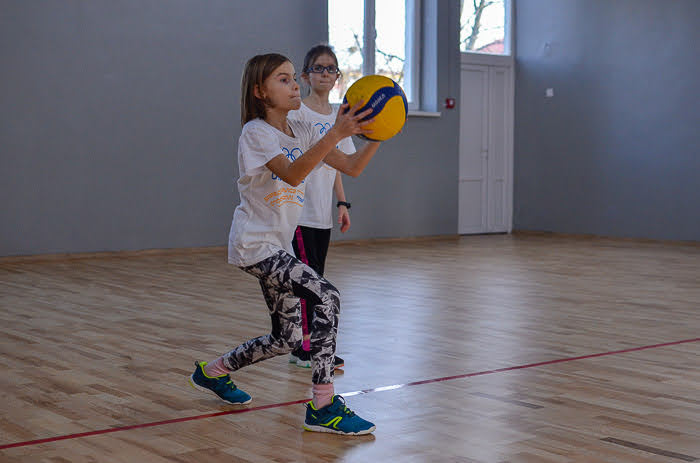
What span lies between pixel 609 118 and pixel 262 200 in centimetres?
894

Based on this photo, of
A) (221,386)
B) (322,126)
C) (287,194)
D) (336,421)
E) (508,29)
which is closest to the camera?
(336,421)

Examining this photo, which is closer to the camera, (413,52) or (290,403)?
(290,403)

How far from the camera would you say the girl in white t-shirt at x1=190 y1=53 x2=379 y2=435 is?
262cm

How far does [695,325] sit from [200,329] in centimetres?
259

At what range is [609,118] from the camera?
10.9m

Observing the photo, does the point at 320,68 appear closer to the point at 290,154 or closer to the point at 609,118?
the point at 290,154

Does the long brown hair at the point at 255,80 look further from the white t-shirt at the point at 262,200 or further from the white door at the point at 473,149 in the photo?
the white door at the point at 473,149

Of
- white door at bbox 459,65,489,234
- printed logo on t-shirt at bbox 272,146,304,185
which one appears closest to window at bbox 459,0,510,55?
white door at bbox 459,65,489,234

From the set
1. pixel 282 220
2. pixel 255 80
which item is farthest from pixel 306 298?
pixel 255 80

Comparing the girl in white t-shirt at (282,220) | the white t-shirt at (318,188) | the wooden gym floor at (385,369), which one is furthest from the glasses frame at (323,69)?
the wooden gym floor at (385,369)

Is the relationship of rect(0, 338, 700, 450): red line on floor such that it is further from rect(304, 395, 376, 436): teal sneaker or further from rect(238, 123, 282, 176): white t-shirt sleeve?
rect(238, 123, 282, 176): white t-shirt sleeve

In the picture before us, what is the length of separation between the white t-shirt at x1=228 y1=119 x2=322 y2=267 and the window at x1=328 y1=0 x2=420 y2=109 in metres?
7.09

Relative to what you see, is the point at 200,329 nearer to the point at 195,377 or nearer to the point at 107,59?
the point at 195,377

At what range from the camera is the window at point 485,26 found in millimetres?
11445
